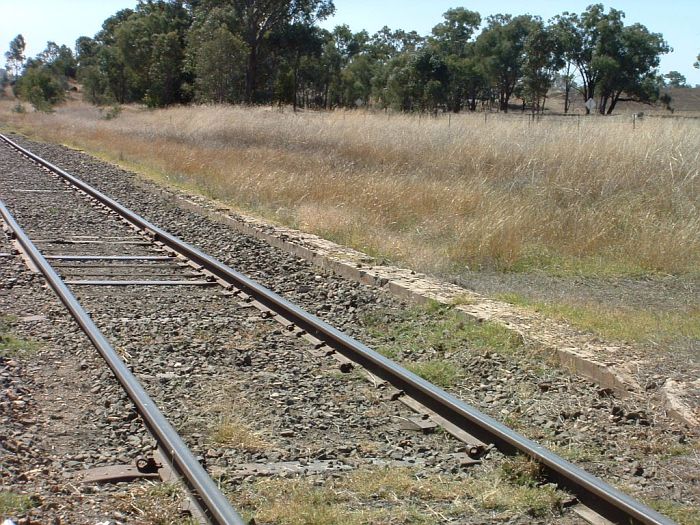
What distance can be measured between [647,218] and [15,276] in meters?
8.23

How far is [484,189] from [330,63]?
65.5 meters

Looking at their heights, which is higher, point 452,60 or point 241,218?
point 452,60

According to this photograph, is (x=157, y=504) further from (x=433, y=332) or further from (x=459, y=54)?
(x=459, y=54)

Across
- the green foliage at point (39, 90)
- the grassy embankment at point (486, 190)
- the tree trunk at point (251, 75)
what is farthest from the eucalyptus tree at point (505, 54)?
the grassy embankment at point (486, 190)

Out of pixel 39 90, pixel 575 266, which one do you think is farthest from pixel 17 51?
pixel 575 266

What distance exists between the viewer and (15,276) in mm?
9664

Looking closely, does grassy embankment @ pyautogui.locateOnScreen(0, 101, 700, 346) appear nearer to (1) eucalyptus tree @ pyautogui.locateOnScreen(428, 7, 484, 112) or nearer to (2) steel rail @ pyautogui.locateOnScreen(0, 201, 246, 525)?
(2) steel rail @ pyautogui.locateOnScreen(0, 201, 246, 525)

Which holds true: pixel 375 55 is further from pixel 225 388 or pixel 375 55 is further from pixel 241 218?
pixel 225 388

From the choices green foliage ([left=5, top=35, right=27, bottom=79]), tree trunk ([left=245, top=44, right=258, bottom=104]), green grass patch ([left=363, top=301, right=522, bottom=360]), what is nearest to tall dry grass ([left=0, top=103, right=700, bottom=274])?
green grass patch ([left=363, top=301, right=522, bottom=360])

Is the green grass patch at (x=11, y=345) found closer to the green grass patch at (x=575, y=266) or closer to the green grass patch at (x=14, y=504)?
the green grass patch at (x=14, y=504)

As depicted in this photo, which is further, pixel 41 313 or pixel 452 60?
pixel 452 60

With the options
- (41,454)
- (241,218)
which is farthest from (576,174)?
(41,454)

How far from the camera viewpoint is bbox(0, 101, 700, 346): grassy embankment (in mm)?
11430

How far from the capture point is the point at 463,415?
18.4ft
